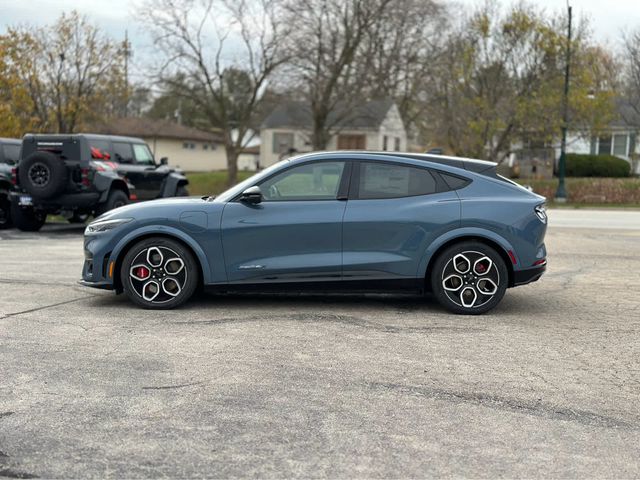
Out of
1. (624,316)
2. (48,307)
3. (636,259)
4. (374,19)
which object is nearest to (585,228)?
(636,259)

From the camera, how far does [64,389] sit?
4.92 metres

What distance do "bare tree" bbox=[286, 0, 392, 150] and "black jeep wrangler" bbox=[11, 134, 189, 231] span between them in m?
22.3

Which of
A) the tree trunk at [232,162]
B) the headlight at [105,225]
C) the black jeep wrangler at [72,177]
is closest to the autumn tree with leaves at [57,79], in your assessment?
the tree trunk at [232,162]

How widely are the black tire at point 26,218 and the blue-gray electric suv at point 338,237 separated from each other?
374 inches

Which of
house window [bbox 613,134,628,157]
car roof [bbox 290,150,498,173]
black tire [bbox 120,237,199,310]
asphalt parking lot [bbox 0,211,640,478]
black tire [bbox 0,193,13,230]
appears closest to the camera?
asphalt parking lot [bbox 0,211,640,478]

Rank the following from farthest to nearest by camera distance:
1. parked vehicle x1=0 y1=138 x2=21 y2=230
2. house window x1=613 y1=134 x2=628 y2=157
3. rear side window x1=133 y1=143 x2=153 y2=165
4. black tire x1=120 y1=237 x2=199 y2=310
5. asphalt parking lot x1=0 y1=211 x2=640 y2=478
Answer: house window x1=613 y1=134 x2=628 y2=157 < rear side window x1=133 y1=143 x2=153 y2=165 < parked vehicle x1=0 y1=138 x2=21 y2=230 < black tire x1=120 y1=237 x2=199 y2=310 < asphalt parking lot x1=0 y1=211 x2=640 y2=478

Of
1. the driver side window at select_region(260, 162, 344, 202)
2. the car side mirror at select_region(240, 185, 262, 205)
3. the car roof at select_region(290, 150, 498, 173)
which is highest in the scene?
the car roof at select_region(290, 150, 498, 173)

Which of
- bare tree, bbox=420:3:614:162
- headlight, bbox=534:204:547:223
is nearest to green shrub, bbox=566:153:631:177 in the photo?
bare tree, bbox=420:3:614:162

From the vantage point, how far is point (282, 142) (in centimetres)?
5994

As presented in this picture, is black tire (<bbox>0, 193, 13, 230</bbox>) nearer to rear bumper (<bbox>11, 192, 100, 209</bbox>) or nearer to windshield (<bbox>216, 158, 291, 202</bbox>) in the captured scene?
rear bumper (<bbox>11, 192, 100, 209</bbox>)

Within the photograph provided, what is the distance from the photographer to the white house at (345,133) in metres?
51.8

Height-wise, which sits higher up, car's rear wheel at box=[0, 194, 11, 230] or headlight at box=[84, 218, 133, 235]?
headlight at box=[84, 218, 133, 235]

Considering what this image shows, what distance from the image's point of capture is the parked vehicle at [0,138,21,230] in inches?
661

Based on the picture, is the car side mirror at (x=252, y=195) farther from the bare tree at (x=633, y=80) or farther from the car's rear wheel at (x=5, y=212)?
the bare tree at (x=633, y=80)
